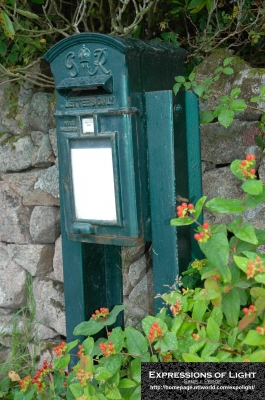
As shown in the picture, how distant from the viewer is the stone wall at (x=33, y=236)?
2861mm

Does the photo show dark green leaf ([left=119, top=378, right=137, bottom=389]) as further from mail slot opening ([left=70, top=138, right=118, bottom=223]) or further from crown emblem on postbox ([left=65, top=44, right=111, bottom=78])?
crown emblem on postbox ([left=65, top=44, right=111, bottom=78])

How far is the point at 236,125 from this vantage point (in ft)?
8.32

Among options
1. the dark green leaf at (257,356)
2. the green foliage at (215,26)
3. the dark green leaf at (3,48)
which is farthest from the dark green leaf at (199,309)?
the dark green leaf at (3,48)

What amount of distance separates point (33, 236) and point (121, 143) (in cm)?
126

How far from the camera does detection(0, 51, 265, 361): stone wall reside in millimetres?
2861

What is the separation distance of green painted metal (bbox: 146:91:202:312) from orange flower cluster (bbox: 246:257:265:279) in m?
0.47

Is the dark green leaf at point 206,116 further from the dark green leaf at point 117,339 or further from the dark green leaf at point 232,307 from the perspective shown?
the dark green leaf at point 117,339

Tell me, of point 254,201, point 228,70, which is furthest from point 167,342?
point 228,70

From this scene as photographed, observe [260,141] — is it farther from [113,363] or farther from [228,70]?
[113,363]

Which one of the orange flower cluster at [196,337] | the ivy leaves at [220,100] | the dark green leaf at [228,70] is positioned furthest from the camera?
the dark green leaf at [228,70]

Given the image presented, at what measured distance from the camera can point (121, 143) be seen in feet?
6.48

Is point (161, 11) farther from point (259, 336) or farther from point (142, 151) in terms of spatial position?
point (259, 336)

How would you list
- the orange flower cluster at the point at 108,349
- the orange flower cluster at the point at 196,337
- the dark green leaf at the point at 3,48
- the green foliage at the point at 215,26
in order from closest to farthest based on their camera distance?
the orange flower cluster at the point at 196,337
the orange flower cluster at the point at 108,349
the green foliage at the point at 215,26
the dark green leaf at the point at 3,48

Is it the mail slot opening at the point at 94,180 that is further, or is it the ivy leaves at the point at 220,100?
the ivy leaves at the point at 220,100
